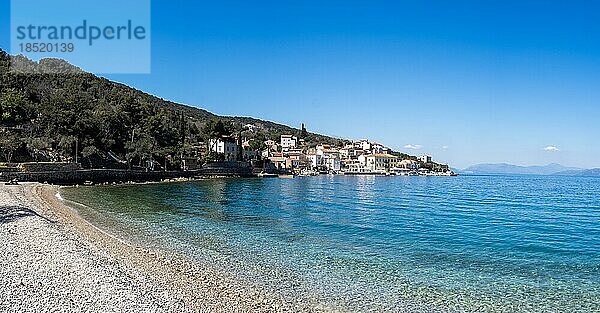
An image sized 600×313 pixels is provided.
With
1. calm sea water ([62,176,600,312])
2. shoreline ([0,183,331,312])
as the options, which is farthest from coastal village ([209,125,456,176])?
shoreline ([0,183,331,312])

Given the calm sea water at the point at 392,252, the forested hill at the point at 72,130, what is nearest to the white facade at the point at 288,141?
the forested hill at the point at 72,130

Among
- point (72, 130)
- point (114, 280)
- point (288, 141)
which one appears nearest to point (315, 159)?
point (288, 141)

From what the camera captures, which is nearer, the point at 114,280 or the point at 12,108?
the point at 114,280

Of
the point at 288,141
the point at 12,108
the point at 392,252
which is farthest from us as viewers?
the point at 288,141

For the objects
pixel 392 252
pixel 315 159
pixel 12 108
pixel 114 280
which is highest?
pixel 12 108

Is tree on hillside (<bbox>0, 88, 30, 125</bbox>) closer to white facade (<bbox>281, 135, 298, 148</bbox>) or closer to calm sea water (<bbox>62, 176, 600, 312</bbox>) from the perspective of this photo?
calm sea water (<bbox>62, 176, 600, 312</bbox>)

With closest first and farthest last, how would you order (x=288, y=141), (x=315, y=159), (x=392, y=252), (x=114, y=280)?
(x=114, y=280) < (x=392, y=252) < (x=315, y=159) < (x=288, y=141)

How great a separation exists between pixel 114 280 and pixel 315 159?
141 metres

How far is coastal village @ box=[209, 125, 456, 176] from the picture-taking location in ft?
382

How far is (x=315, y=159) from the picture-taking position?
6009 inches

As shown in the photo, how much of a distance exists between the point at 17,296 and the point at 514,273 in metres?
14.1

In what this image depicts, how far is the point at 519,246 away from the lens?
2039 centimetres

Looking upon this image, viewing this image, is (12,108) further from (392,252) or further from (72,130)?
(392,252)

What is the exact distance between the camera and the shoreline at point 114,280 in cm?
991
